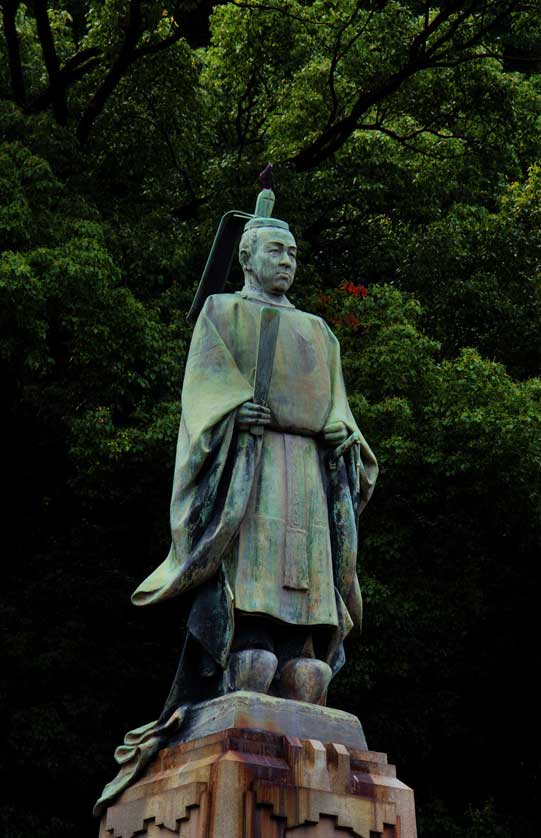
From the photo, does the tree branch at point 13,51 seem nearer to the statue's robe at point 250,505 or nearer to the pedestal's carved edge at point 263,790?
the statue's robe at point 250,505

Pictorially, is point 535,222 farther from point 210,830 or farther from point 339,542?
point 210,830

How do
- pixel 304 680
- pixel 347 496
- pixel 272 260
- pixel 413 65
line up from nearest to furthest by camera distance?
1. pixel 304 680
2. pixel 347 496
3. pixel 272 260
4. pixel 413 65

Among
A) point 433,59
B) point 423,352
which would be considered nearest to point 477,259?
point 433,59

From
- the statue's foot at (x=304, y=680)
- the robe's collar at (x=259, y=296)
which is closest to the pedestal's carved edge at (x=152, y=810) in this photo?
the statue's foot at (x=304, y=680)

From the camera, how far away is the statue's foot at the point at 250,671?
20.1ft

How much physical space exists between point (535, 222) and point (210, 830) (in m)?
14.2

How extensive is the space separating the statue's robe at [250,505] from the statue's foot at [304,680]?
0.63 ft

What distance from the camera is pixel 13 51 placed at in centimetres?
1734

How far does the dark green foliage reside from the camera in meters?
14.4

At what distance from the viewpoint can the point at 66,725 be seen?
1435 centimetres

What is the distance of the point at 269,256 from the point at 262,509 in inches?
56.2

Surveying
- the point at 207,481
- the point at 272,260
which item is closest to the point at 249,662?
the point at 207,481

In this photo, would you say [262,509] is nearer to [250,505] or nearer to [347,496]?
[250,505]

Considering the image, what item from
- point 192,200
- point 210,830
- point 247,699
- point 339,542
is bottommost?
point 210,830
